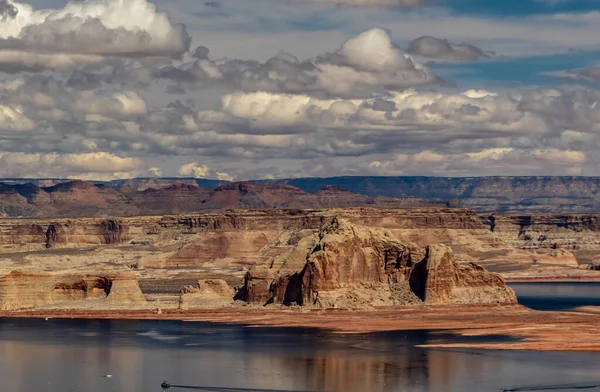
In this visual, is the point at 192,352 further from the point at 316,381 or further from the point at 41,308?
the point at 41,308

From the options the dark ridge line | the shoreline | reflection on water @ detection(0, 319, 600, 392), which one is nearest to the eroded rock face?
the shoreline

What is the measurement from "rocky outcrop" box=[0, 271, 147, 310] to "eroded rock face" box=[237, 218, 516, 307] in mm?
16830

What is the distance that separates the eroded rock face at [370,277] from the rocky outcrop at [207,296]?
5511 millimetres

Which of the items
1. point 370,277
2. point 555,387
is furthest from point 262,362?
point 370,277

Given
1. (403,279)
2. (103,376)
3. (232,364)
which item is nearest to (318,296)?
(403,279)

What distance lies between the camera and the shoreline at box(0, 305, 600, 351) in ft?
416

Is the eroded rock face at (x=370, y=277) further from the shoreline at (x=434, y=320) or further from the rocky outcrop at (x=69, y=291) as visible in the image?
the rocky outcrop at (x=69, y=291)

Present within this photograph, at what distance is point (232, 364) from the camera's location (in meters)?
107

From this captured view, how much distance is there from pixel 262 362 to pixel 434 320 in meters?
44.0

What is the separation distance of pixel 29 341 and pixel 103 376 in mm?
30595

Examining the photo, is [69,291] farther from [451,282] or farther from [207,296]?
[451,282]

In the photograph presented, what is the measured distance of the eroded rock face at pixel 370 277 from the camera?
156 meters

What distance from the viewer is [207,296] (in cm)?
17212

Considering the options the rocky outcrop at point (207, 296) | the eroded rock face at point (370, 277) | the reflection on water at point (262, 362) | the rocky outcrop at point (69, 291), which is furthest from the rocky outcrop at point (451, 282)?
the rocky outcrop at point (69, 291)
